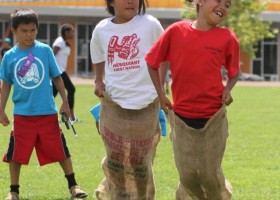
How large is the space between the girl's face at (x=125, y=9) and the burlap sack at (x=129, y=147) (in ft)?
1.85

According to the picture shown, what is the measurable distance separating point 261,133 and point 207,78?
29.2ft

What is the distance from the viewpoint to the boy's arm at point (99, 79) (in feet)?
20.8

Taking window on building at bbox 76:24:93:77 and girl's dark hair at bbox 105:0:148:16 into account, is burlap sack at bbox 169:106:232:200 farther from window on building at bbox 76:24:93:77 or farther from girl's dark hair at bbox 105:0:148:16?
window on building at bbox 76:24:93:77

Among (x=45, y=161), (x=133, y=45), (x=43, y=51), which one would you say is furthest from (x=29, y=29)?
(x=133, y=45)

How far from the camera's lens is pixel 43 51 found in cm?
750

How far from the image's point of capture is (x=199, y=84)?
552 cm

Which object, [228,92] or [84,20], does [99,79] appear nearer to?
[228,92]

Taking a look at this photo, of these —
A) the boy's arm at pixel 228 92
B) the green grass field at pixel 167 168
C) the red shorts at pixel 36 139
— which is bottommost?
the green grass field at pixel 167 168

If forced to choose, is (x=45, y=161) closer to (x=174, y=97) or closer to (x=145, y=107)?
(x=145, y=107)

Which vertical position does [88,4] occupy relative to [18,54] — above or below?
below

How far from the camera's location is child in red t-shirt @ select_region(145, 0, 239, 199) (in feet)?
18.1

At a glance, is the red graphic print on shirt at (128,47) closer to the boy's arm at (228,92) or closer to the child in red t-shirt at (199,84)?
the child in red t-shirt at (199,84)

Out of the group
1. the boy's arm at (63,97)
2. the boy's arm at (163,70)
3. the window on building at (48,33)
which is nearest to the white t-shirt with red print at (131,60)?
the boy's arm at (163,70)

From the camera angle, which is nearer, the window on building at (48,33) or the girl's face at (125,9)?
the girl's face at (125,9)
